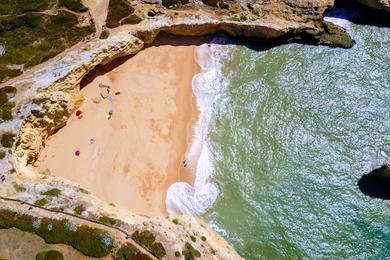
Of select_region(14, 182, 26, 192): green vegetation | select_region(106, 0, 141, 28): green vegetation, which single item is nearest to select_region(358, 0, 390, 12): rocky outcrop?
select_region(106, 0, 141, 28): green vegetation

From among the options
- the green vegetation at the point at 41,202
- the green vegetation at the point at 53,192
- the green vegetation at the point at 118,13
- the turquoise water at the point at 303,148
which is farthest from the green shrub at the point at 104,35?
the green vegetation at the point at 41,202

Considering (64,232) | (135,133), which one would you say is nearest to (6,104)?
(135,133)

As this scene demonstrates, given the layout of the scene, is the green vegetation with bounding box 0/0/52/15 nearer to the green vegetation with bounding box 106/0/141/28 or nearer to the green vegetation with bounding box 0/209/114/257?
the green vegetation with bounding box 106/0/141/28

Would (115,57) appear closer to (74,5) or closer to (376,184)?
(74,5)

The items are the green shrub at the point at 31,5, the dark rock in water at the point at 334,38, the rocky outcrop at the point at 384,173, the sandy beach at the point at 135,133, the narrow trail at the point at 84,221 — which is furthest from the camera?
the dark rock in water at the point at 334,38

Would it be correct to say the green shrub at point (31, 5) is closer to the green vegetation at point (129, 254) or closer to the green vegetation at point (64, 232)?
the green vegetation at point (64, 232)

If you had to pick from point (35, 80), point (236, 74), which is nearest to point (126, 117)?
point (35, 80)

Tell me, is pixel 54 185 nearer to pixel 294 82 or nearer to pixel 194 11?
pixel 194 11
